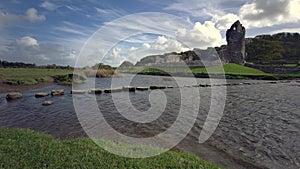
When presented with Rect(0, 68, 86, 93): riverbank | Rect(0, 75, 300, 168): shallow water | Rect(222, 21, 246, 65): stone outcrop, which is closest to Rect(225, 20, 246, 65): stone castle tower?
Rect(222, 21, 246, 65): stone outcrop

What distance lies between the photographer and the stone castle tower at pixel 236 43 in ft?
478

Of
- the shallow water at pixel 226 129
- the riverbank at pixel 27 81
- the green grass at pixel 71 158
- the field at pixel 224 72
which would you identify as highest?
the field at pixel 224 72

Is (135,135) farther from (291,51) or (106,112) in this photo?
(291,51)

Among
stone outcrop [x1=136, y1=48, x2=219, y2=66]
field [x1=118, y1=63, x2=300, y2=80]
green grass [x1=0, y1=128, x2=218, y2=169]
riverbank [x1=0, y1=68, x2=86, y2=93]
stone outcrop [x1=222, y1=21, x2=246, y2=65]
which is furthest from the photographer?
stone outcrop [x1=222, y1=21, x2=246, y2=65]

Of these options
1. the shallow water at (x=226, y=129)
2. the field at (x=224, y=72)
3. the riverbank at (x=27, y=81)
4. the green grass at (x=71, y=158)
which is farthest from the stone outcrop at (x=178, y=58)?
the riverbank at (x=27, y=81)

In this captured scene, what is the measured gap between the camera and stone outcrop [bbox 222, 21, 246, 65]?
14538 centimetres

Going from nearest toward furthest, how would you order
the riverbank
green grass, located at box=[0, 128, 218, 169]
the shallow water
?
green grass, located at box=[0, 128, 218, 169] → the shallow water → the riverbank

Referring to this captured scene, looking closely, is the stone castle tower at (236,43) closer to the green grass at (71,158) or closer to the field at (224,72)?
the field at (224,72)

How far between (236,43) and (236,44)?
0.71 meters

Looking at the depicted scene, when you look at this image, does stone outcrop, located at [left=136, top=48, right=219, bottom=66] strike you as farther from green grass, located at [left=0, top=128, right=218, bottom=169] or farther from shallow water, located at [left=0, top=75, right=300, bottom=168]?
green grass, located at [left=0, top=128, right=218, bottom=169]

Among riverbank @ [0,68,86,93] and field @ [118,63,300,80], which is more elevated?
field @ [118,63,300,80]

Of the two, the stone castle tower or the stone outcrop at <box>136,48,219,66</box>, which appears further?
the stone castle tower

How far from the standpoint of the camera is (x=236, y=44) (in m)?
149

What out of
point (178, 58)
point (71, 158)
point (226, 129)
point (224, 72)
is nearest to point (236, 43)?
point (224, 72)
